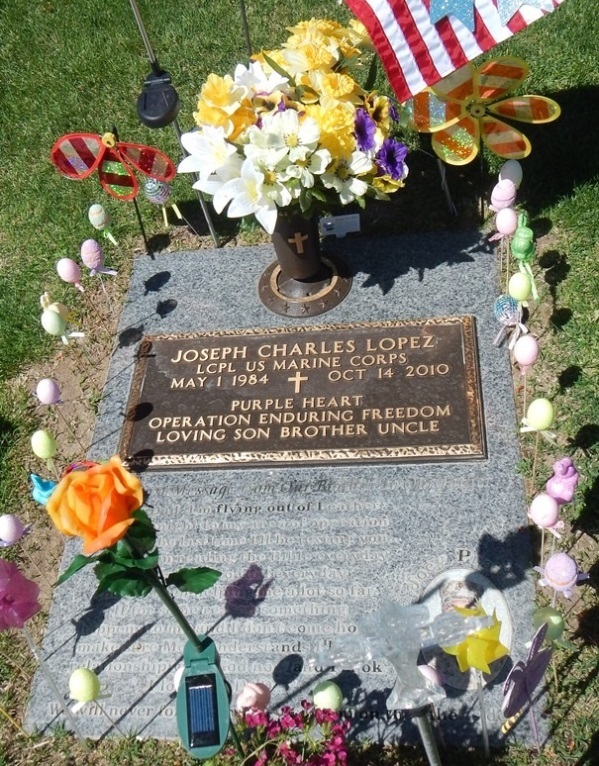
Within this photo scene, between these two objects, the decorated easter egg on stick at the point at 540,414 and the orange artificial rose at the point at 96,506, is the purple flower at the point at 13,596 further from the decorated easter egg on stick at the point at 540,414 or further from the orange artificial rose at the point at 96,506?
the decorated easter egg on stick at the point at 540,414

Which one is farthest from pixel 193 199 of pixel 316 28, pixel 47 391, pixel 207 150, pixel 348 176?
pixel 47 391

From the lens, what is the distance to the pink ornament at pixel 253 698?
337 centimetres

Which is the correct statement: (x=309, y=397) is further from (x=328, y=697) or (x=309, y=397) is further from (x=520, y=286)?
(x=328, y=697)

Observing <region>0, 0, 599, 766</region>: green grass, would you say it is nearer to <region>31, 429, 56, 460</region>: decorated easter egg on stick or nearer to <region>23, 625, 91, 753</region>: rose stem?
<region>23, 625, 91, 753</region>: rose stem

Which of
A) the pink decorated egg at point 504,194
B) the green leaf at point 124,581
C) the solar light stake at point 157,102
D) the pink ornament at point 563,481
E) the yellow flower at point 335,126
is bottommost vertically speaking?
the pink ornament at point 563,481

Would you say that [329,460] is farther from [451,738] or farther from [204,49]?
[204,49]

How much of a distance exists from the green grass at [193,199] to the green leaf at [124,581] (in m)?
1.20

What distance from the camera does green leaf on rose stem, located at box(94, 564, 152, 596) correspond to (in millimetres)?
2793

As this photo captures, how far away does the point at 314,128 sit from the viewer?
4000 mm

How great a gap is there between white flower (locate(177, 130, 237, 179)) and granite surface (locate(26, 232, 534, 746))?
1.63 meters

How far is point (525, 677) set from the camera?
123 inches

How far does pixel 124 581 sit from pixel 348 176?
2504 millimetres

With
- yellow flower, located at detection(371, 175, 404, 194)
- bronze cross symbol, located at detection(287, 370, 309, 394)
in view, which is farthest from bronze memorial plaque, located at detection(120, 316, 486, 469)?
yellow flower, located at detection(371, 175, 404, 194)

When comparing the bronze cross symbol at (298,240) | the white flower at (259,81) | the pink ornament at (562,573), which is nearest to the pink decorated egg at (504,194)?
the bronze cross symbol at (298,240)
